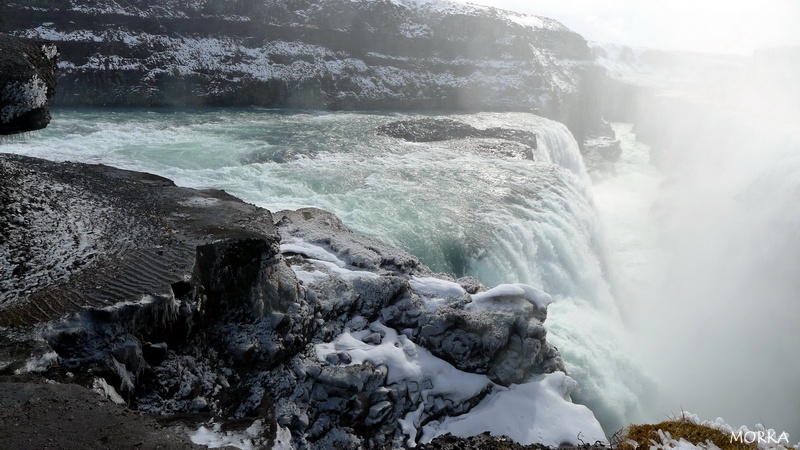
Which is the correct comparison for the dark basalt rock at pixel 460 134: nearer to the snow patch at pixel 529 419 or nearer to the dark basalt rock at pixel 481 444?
the snow patch at pixel 529 419

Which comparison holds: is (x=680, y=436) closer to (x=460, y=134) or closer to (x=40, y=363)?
(x=40, y=363)

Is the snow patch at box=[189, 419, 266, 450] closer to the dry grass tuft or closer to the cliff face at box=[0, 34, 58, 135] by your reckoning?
the dry grass tuft

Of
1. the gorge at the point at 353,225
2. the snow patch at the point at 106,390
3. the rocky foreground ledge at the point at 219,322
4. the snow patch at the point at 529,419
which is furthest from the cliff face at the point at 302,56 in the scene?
the snow patch at the point at 529,419

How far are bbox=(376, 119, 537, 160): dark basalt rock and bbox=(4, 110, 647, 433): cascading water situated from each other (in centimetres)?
127

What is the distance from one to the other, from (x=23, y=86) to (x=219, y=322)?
467cm

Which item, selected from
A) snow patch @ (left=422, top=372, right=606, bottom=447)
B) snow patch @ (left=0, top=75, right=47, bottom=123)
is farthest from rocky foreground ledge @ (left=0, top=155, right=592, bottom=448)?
snow patch @ (left=0, top=75, right=47, bottom=123)

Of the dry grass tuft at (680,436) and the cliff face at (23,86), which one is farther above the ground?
the cliff face at (23,86)

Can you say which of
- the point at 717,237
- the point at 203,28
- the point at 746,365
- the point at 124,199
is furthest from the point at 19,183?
the point at 203,28

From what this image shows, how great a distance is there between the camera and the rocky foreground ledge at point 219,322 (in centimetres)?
504

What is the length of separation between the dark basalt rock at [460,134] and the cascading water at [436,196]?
50.0 inches

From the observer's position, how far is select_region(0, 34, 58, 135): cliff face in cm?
776

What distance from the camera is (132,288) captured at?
18.9ft

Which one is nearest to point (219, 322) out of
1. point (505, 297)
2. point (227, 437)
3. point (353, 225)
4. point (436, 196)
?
point (227, 437)

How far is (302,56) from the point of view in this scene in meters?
37.7
